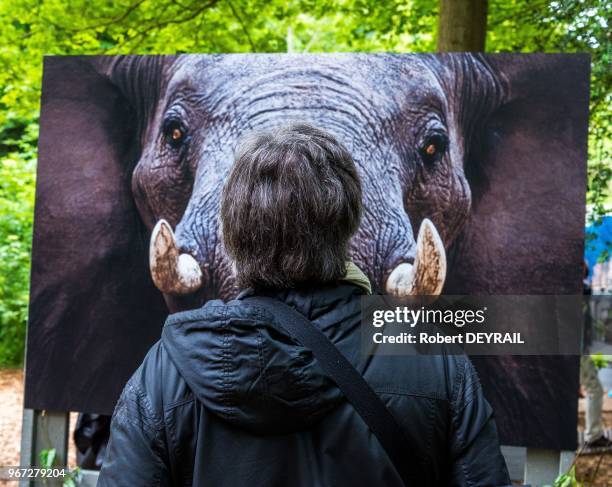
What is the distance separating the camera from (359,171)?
3.34 m

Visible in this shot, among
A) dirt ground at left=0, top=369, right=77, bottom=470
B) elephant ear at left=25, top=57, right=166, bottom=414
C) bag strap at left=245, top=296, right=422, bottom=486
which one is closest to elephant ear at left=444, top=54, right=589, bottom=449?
elephant ear at left=25, top=57, right=166, bottom=414

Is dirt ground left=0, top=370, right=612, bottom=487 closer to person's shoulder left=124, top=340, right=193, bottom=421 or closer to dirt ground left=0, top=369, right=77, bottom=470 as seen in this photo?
dirt ground left=0, top=369, right=77, bottom=470

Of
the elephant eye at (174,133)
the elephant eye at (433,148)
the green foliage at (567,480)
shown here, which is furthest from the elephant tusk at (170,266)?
the green foliage at (567,480)

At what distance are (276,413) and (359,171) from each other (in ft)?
6.97

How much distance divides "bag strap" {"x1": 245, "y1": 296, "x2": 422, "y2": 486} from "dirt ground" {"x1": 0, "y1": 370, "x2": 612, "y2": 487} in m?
3.12

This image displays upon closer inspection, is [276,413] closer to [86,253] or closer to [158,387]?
[158,387]

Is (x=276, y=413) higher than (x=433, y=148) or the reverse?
the reverse

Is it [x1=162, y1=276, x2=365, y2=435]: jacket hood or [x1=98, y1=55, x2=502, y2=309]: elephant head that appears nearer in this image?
[x1=162, y1=276, x2=365, y2=435]: jacket hood

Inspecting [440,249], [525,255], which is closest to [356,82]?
[440,249]

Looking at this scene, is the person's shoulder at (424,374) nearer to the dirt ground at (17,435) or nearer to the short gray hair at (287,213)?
the short gray hair at (287,213)

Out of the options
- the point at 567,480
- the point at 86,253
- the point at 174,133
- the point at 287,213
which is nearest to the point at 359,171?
the point at 174,133

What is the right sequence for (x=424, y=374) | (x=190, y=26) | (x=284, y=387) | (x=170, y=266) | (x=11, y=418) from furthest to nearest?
(x=11, y=418)
(x=190, y=26)
(x=170, y=266)
(x=424, y=374)
(x=284, y=387)

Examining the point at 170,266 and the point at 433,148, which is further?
the point at 170,266

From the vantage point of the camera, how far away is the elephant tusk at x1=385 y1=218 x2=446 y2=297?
3297mm
